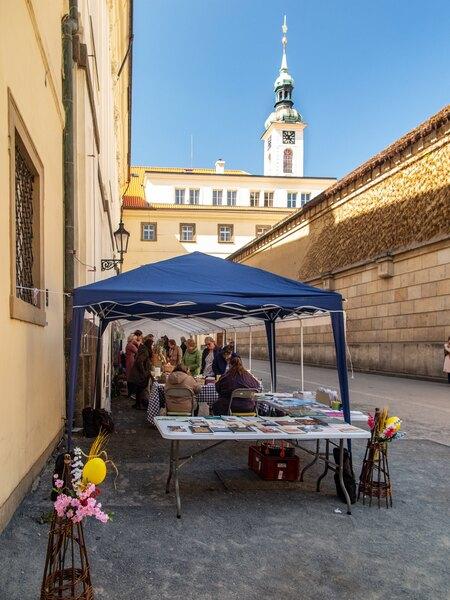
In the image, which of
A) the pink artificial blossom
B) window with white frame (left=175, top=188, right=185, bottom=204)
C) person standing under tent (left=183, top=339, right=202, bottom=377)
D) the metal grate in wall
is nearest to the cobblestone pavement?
person standing under tent (left=183, top=339, right=202, bottom=377)

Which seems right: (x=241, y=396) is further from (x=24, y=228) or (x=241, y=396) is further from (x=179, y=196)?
(x=179, y=196)

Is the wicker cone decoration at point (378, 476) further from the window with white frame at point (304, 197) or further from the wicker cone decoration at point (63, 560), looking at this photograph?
the window with white frame at point (304, 197)

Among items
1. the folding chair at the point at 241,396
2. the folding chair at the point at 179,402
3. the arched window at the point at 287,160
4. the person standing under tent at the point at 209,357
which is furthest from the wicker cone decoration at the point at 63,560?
the arched window at the point at 287,160

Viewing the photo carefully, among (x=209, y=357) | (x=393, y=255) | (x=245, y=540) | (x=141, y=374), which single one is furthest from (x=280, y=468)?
(x=393, y=255)

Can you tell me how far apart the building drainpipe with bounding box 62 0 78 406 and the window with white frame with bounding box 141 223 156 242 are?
39912 millimetres

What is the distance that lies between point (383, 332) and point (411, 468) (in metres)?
14.6

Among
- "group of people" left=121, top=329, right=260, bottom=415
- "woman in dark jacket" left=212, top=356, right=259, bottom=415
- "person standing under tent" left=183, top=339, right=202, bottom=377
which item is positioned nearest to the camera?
"woman in dark jacket" left=212, top=356, right=259, bottom=415

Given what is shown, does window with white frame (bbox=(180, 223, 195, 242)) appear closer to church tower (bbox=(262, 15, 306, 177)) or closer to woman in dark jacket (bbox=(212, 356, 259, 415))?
church tower (bbox=(262, 15, 306, 177))

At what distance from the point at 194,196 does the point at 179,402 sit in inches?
1771

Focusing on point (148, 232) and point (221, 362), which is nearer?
point (221, 362)

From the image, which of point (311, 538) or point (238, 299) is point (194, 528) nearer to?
point (311, 538)

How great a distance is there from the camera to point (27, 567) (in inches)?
148

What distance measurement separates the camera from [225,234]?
4981 centimetres

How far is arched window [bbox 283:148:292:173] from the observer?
65.9 meters
